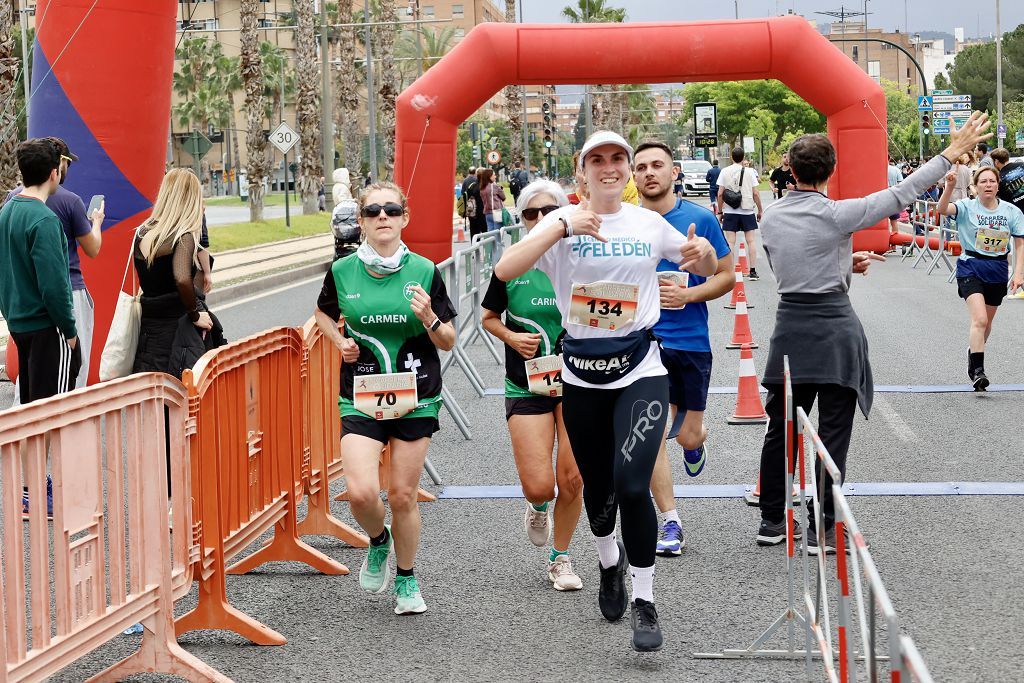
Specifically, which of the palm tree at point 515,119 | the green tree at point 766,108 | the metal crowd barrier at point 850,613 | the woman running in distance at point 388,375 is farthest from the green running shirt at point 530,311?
the green tree at point 766,108

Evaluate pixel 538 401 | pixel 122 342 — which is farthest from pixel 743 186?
pixel 538 401

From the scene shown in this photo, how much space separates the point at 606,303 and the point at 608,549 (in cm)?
102

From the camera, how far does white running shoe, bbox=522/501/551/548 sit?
6449 millimetres

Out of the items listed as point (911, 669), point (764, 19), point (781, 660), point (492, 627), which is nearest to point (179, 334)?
point (492, 627)

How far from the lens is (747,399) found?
10.5 m

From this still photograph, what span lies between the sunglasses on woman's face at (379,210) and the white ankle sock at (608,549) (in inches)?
63.5

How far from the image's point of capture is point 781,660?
16.9 feet

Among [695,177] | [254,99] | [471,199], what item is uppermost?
[254,99]

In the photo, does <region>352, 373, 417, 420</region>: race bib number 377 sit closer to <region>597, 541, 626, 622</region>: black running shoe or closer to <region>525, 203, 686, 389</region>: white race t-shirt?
<region>525, 203, 686, 389</region>: white race t-shirt

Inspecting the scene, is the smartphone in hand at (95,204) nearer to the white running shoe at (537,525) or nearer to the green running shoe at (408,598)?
the white running shoe at (537,525)

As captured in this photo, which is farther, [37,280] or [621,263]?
[37,280]

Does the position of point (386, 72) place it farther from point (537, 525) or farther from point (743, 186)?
point (537, 525)

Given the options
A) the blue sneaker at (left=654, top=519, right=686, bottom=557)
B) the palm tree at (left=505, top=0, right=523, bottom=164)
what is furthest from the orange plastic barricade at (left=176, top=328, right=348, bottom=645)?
the palm tree at (left=505, top=0, right=523, bottom=164)

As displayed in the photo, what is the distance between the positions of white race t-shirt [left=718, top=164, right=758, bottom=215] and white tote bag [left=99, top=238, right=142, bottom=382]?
50.0 feet
